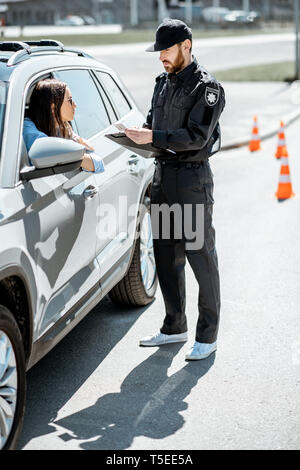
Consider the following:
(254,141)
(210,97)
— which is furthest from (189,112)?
(254,141)

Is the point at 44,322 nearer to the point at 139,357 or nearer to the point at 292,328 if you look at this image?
the point at 139,357

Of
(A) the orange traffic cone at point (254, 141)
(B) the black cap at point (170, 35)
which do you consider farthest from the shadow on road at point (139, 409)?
(A) the orange traffic cone at point (254, 141)

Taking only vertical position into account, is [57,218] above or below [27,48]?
below

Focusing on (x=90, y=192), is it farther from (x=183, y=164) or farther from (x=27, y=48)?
(x=27, y=48)

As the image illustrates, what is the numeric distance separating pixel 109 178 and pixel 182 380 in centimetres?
128

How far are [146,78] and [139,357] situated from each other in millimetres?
23830

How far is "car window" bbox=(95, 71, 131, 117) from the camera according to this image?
18.8 ft

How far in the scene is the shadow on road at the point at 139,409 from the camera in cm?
413

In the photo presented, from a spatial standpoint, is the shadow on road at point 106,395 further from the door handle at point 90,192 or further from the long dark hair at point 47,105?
the long dark hair at point 47,105

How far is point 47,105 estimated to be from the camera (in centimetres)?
451

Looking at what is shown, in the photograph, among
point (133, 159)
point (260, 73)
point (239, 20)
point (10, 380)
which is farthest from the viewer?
Result: point (239, 20)

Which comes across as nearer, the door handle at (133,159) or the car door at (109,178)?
the car door at (109,178)

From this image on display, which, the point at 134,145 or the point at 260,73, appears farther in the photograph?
the point at 260,73

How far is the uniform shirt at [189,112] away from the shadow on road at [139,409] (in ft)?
4.11
